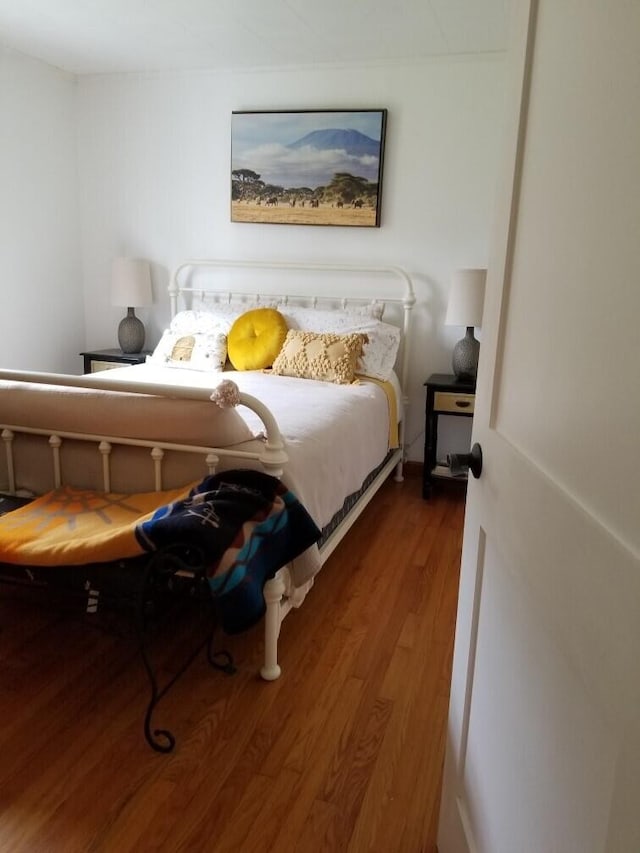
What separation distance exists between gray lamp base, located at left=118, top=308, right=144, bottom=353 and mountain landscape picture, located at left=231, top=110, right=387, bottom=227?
3.18 ft

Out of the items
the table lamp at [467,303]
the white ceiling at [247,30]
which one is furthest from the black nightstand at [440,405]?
the white ceiling at [247,30]

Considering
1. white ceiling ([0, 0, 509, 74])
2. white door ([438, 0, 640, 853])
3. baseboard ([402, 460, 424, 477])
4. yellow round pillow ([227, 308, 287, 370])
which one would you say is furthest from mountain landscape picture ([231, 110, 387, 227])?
white door ([438, 0, 640, 853])

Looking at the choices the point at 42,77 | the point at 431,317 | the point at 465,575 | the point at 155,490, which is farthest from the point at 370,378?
the point at 42,77

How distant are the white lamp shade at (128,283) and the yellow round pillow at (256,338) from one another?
2.67 ft

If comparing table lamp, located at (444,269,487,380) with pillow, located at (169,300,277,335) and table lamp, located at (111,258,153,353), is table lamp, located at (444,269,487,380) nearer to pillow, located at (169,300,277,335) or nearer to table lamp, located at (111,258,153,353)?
pillow, located at (169,300,277,335)

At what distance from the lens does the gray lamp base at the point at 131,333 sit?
13.4 ft

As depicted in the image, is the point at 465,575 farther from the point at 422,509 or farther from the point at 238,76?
the point at 238,76

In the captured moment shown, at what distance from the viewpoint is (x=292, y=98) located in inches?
147

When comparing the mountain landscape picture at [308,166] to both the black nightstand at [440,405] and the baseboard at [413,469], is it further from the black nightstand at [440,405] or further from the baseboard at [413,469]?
the baseboard at [413,469]

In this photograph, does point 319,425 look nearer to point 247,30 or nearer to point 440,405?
point 440,405

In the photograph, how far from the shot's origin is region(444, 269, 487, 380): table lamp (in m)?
3.27

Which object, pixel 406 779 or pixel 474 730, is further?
pixel 406 779

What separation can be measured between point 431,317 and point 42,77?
2853 millimetres

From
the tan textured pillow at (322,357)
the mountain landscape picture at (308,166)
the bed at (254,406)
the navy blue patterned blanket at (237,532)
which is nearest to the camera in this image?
the navy blue patterned blanket at (237,532)
